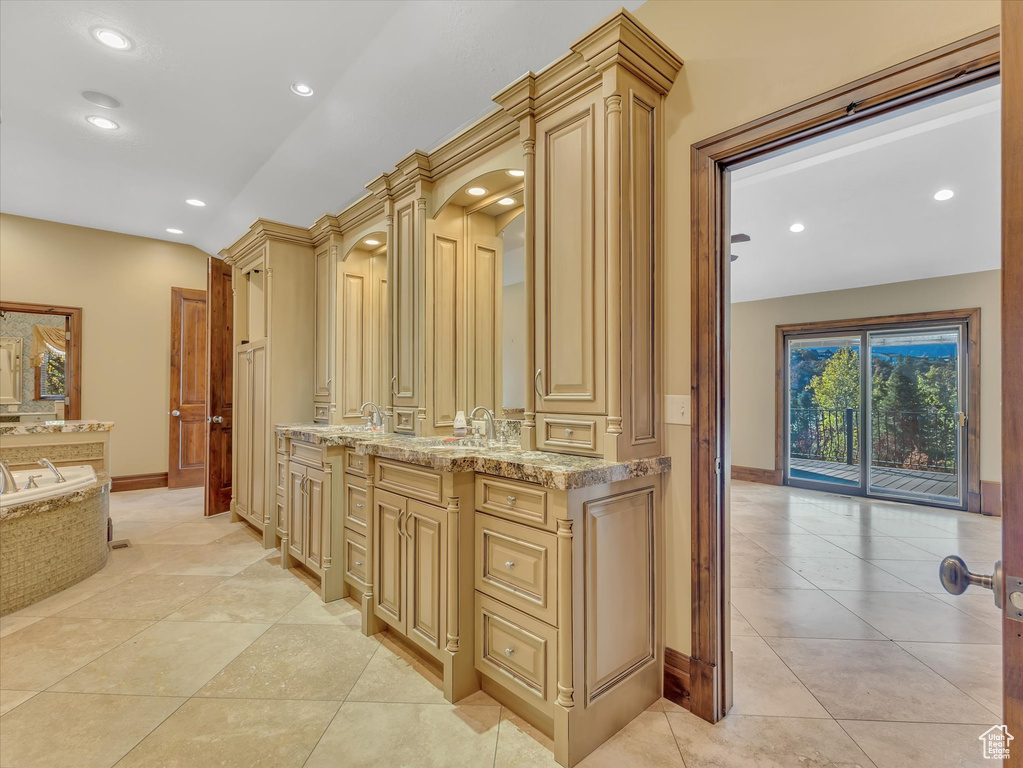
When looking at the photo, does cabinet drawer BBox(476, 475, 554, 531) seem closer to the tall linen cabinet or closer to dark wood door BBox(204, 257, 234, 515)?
the tall linen cabinet

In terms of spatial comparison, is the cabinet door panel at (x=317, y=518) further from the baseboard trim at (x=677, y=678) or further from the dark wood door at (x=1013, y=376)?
the dark wood door at (x=1013, y=376)

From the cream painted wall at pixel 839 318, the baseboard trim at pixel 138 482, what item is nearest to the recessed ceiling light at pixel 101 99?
the baseboard trim at pixel 138 482

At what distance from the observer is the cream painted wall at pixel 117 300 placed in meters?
5.39

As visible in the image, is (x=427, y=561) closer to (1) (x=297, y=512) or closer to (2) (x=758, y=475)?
(1) (x=297, y=512)

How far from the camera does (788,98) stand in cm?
169

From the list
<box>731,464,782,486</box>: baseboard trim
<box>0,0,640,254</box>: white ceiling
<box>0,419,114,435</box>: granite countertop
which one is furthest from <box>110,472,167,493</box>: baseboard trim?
<box>731,464,782,486</box>: baseboard trim

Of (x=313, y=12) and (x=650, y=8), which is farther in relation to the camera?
(x=313, y=12)

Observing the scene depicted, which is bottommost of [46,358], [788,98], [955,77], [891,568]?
[891,568]

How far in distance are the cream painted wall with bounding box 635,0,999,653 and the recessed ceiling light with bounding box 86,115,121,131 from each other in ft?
12.2

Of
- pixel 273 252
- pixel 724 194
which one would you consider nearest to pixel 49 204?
pixel 273 252

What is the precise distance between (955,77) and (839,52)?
350 mm

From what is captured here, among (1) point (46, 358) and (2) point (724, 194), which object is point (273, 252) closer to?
(2) point (724, 194)

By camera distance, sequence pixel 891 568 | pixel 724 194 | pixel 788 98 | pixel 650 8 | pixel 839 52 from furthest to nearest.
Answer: pixel 891 568, pixel 650 8, pixel 724 194, pixel 788 98, pixel 839 52

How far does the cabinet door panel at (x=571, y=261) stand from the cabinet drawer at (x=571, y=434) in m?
0.05
